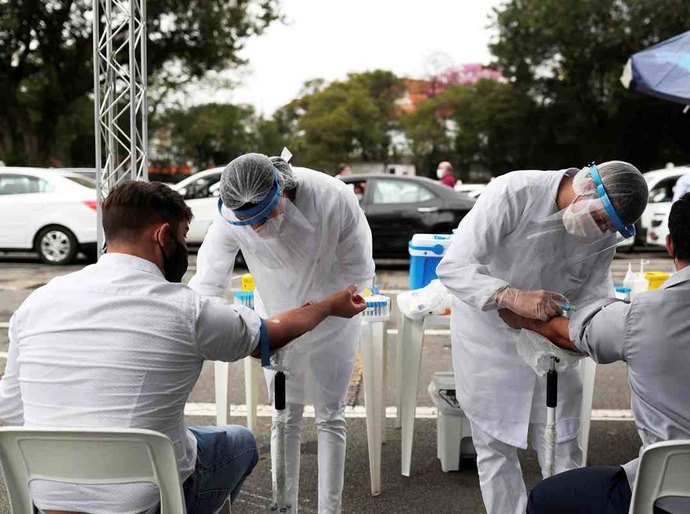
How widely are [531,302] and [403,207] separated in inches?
324

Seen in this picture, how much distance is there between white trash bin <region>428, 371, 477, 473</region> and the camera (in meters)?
3.66

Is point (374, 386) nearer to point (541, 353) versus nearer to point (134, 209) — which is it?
point (541, 353)

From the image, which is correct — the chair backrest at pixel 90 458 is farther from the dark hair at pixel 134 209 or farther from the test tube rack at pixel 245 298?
the test tube rack at pixel 245 298

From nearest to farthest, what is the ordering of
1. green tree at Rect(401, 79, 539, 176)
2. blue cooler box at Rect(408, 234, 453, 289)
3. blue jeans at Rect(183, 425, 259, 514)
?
blue jeans at Rect(183, 425, 259, 514) < blue cooler box at Rect(408, 234, 453, 289) < green tree at Rect(401, 79, 539, 176)

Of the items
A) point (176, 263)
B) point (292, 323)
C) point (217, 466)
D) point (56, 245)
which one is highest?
point (176, 263)

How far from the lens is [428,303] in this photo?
3.59 m

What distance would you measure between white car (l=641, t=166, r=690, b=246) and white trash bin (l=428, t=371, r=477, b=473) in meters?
8.79

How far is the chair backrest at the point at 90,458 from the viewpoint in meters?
1.70

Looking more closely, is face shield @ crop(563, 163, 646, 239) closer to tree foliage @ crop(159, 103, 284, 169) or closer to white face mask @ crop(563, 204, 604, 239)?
white face mask @ crop(563, 204, 604, 239)

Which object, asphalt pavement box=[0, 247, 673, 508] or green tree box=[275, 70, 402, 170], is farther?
green tree box=[275, 70, 402, 170]

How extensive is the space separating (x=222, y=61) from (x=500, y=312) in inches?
837

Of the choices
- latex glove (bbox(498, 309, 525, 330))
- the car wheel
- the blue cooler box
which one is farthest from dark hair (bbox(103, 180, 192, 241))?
the car wheel

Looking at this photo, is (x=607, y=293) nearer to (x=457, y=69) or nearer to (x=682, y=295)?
(x=682, y=295)

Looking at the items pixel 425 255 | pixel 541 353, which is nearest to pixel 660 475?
pixel 541 353
